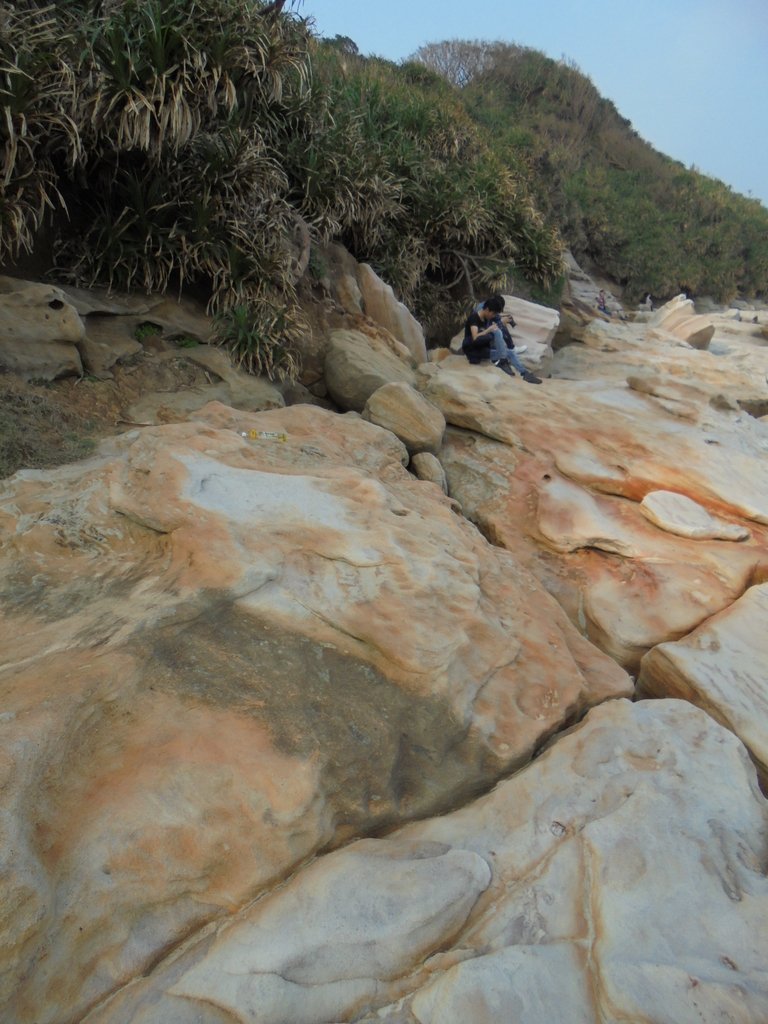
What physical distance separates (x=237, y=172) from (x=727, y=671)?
5085mm

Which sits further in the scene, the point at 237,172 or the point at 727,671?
the point at 237,172

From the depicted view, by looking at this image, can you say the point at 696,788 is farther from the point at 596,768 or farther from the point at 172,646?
the point at 172,646

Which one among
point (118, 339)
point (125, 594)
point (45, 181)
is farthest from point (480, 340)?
point (125, 594)

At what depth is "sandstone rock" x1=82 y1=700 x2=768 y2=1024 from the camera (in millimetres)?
1787

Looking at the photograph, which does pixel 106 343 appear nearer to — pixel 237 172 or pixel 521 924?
pixel 237 172

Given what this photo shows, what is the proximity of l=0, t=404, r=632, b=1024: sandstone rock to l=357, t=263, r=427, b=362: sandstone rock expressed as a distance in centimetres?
379

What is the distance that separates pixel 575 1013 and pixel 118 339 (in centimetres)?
509

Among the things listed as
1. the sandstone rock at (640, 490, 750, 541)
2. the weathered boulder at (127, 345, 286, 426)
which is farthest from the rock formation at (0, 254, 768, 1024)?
the weathered boulder at (127, 345, 286, 426)

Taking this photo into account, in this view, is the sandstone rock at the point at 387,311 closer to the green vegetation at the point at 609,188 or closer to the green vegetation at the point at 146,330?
the green vegetation at the point at 146,330

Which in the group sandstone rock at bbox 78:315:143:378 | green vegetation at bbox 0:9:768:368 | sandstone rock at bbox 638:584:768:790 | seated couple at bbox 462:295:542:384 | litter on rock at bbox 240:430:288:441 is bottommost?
sandstone rock at bbox 638:584:768:790

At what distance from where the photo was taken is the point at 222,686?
8.09 ft

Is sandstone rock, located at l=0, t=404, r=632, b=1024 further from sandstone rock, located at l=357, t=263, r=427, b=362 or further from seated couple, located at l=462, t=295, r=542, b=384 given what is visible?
seated couple, located at l=462, t=295, r=542, b=384

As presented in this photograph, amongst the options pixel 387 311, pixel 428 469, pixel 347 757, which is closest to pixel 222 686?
pixel 347 757

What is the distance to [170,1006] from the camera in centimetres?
177
